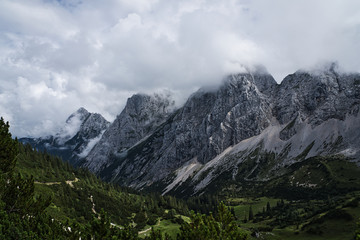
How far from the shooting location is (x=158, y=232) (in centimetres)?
3584

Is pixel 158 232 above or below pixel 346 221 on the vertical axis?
above

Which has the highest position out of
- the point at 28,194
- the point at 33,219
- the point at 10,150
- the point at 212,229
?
A: the point at 10,150

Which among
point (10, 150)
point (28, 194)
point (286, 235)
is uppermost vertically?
point (10, 150)

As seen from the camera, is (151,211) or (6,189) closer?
(6,189)

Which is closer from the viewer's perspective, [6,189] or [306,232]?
[6,189]

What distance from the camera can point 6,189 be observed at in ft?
122

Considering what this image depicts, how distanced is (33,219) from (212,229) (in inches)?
990

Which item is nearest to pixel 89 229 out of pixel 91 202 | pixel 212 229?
pixel 212 229

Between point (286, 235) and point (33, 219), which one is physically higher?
point (33, 219)

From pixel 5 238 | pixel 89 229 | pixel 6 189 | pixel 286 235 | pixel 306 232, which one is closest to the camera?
pixel 5 238

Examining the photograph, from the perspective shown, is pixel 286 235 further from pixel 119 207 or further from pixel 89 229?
pixel 89 229

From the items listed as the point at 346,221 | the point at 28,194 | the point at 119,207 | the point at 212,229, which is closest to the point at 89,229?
the point at 28,194

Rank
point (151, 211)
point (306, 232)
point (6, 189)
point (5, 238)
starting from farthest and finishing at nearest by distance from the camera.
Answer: point (151, 211) < point (306, 232) < point (6, 189) < point (5, 238)

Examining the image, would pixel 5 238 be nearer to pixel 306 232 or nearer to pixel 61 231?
pixel 61 231
